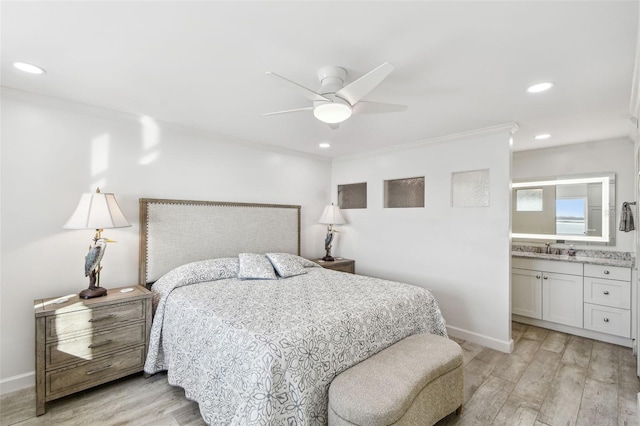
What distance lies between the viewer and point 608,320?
3.38m

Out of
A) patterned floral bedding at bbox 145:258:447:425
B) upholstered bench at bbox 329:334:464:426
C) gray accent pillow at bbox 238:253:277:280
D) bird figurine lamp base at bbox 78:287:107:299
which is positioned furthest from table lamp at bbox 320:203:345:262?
bird figurine lamp base at bbox 78:287:107:299

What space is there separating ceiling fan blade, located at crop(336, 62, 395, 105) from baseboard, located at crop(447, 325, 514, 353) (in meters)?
2.99

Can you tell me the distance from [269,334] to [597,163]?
452cm

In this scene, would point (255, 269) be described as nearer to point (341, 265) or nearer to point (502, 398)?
point (341, 265)

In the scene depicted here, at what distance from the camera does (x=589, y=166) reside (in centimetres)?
386

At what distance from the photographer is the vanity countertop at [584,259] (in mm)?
3337

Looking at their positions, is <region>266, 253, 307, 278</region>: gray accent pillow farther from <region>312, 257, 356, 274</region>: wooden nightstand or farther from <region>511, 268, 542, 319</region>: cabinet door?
<region>511, 268, 542, 319</region>: cabinet door

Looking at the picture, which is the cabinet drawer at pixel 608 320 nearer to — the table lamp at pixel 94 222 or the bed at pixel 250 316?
the bed at pixel 250 316

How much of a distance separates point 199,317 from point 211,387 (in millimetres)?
472

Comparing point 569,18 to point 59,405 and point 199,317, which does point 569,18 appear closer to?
point 199,317

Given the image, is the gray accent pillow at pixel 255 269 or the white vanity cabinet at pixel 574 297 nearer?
the gray accent pillow at pixel 255 269

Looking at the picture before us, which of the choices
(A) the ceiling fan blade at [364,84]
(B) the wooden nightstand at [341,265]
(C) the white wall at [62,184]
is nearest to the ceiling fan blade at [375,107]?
(A) the ceiling fan blade at [364,84]

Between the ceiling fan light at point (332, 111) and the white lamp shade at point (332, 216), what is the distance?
8.11 feet

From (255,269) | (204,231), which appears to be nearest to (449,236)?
(255,269)
